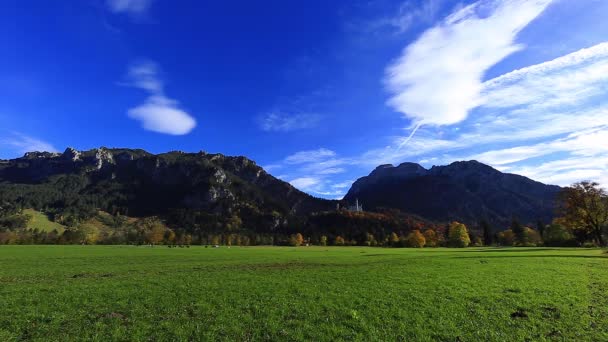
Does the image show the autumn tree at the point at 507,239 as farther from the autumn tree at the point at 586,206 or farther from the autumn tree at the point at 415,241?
the autumn tree at the point at 586,206

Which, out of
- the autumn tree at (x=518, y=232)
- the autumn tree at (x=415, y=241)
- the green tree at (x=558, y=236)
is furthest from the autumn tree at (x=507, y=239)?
the autumn tree at (x=415, y=241)

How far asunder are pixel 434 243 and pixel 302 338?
613ft

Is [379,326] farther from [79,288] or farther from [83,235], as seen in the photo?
[83,235]

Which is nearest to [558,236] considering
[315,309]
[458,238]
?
[458,238]

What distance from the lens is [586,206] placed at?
8350 cm

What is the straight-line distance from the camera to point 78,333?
16953 mm

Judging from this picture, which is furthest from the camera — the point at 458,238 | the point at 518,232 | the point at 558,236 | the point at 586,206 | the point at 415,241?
the point at 415,241

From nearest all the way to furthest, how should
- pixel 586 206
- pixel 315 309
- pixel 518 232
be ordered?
1. pixel 315 309
2. pixel 586 206
3. pixel 518 232

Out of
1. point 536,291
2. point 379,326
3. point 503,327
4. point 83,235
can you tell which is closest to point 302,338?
point 379,326

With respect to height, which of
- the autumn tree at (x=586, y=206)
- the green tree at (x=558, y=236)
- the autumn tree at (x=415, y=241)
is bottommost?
the autumn tree at (x=415, y=241)

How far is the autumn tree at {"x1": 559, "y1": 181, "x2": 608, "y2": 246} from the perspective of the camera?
3253 inches

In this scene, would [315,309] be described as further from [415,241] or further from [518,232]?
[518,232]

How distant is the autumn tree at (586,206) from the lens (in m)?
82.6

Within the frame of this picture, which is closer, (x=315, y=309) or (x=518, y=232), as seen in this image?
(x=315, y=309)
